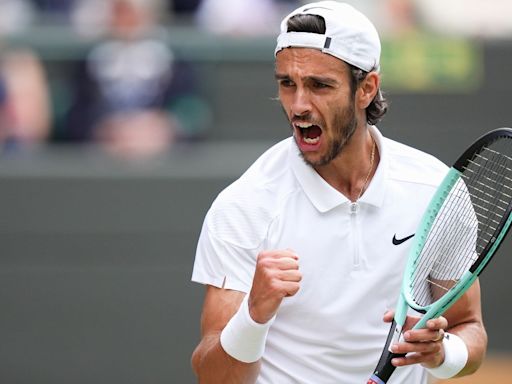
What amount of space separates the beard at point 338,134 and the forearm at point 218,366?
0.62 m

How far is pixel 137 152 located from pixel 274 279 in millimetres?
4339

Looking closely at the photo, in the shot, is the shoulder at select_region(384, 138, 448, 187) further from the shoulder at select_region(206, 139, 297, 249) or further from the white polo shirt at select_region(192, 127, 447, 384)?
the shoulder at select_region(206, 139, 297, 249)

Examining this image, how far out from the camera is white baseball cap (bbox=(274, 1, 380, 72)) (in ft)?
12.8

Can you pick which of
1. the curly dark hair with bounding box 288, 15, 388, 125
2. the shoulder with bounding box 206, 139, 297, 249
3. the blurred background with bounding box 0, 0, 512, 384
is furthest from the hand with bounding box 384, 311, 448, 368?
the blurred background with bounding box 0, 0, 512, 384

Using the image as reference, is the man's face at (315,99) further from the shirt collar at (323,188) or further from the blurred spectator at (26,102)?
the blurred spectator at (26,102)

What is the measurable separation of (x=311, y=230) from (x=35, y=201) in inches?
160

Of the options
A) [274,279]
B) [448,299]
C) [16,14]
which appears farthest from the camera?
[16,14]

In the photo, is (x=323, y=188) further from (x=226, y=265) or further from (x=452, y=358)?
(x=452, y=358)

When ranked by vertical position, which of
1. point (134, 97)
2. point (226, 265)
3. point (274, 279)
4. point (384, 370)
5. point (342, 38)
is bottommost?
point (134, 97)

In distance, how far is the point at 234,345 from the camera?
150 inches

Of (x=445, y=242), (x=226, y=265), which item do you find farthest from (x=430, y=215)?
(x=226, y=265)

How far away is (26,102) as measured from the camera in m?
8.05

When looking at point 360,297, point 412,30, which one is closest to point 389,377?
point 360,297

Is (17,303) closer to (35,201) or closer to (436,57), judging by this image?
(35,201)
